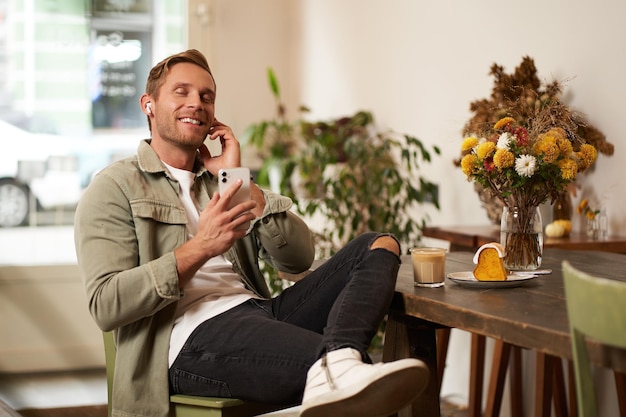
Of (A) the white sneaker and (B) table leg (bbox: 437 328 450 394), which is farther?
(B) table leg (bbox: 437 328 450 394)

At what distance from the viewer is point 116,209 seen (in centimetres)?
212

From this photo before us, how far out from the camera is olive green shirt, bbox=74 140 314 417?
1978 mm

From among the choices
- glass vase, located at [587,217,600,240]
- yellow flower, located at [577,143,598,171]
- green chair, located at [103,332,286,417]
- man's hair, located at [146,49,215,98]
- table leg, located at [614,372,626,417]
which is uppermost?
man's hair, located at [146,49,215,98]

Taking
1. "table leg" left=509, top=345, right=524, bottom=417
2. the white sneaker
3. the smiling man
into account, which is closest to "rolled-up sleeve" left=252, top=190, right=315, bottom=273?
the smiling man

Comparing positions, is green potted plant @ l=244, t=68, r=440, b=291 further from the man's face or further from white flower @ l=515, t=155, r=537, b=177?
white flower @ l=515, t=155, r=537, b=177

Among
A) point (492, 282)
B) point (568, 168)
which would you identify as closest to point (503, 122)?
point (568, 168)

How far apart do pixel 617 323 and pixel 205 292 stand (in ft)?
3.56

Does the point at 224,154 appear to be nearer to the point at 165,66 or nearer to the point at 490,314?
the point at 165,66

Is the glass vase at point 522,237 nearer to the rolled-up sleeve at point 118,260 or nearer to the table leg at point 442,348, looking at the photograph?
the rolled-up sleeve at point 118,260

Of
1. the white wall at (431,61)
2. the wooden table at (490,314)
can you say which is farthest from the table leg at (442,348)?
the wooden table at (490,314)

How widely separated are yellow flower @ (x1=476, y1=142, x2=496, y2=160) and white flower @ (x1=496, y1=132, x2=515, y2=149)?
0.8 inches

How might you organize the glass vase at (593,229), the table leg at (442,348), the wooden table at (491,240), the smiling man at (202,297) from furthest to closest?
the table leg at (442,348)
the glass vase at (593,229)
the wooden table at (491,240)
the smiling man at (202,297)

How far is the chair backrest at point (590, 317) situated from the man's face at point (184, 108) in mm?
1161

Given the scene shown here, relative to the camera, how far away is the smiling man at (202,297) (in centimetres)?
187
